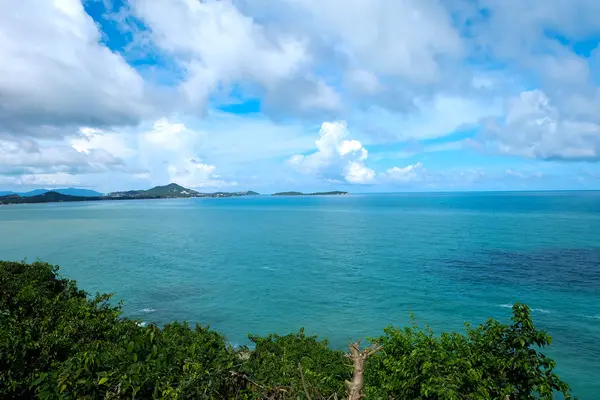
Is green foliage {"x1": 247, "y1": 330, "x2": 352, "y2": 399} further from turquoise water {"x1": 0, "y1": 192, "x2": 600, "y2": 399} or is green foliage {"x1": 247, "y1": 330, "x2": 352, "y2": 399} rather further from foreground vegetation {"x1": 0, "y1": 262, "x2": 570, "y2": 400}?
turquoise water {"x1": 0, "y1": 192, "x2": 600, "y2": 399}

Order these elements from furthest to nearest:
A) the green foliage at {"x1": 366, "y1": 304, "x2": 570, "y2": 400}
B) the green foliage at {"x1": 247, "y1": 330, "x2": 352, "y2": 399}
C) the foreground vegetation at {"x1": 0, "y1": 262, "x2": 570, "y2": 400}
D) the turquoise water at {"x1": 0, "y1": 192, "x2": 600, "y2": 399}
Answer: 1. the turquoise water at {"x1": 0, "y1": 192, "x2": 600, "y2": 399}
2. the green foliage at {"x1": 247, "y1": 330, "x2": 352, "y2": 399}
3. the green foliage at {"x1": 366, "y1": 304, "x2": 570, "y2": 400}
4. the foreground vegetation at {"x1": 0, "y1": 262, "x2": 570, "y2": 400}

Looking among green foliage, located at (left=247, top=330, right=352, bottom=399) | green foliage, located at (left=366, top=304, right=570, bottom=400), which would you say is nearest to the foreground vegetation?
green foliage, located at (left=366, top=304, right=570, bottom=400)

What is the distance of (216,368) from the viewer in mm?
9414

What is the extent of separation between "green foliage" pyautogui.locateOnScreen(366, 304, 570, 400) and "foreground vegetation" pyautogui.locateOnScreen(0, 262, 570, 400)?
29mm

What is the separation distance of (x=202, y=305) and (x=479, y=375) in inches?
1384

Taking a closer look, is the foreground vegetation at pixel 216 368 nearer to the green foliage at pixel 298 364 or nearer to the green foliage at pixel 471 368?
the green foliage at pixel 471 368

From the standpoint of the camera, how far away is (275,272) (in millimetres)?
54969

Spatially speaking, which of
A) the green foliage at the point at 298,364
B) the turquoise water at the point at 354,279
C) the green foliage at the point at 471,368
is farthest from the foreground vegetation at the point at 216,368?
the turquoise water at the point at 354,279

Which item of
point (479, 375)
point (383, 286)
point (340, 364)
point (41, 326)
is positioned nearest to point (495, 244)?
point (383, 286)

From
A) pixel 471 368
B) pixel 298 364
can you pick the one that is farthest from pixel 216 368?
pixel 471 368

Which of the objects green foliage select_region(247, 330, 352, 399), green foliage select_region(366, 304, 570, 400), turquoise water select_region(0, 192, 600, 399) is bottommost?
turquoise water select_region(0, 192, 600, 399)

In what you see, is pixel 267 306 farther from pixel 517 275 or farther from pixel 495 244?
pixel 495 244

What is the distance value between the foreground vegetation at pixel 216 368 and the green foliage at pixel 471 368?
29 millimetres

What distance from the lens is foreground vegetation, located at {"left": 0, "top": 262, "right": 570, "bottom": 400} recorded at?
7.96m
